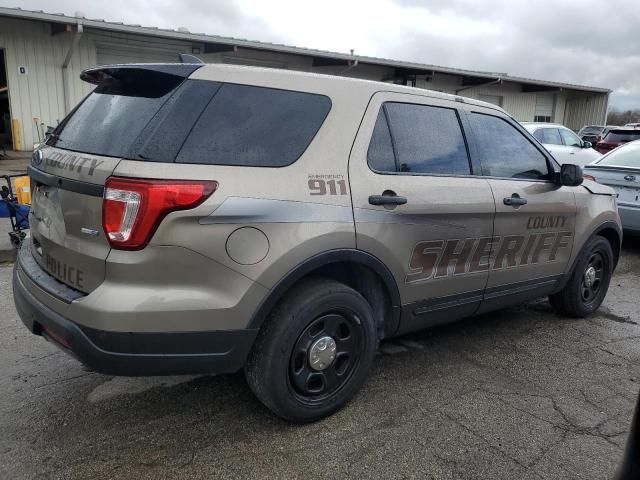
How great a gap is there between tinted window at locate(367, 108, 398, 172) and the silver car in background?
179 inches

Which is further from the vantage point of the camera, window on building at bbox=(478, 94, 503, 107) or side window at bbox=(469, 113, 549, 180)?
window on building at bbox=(478, 94, 503, 107)

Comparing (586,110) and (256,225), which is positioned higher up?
(586,110)

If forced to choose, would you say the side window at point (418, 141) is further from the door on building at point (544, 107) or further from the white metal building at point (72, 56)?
the door on building at point (544, 107)

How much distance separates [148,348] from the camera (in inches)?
93.9

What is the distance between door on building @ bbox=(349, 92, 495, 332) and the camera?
9.75 ft

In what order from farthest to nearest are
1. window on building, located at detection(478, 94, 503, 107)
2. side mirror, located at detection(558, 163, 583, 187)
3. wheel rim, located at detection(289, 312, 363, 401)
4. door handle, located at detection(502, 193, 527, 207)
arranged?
1. window on building, located at detection(478, 94, 503, 107)
2. side mirror, located at detection(558, 163, 583, 187)
3. door handle, located at detection(502, 193, 527, 207)
4. wheel rim, located at detection(289, 312, 363, 401)

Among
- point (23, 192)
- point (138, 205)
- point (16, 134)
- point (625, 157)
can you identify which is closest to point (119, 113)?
point (138, 205)

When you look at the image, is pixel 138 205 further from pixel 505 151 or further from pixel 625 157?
pixel 625 157

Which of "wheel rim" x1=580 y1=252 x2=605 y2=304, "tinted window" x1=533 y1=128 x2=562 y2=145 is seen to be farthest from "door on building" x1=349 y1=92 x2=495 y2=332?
"tinted window" x1=533 y1=128 x2=562 y2=145

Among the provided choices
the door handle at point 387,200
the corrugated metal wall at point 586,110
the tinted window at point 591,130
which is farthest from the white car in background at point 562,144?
the corrugated metal wall at point 586,110

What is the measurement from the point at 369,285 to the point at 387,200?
52cm

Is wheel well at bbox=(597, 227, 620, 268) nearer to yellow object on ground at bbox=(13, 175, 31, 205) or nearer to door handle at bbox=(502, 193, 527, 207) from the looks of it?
door handle at bbox=(502, 193, 527, 207)

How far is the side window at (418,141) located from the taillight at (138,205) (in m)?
1.13

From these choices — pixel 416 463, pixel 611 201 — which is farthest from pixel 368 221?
pixel 611 201
